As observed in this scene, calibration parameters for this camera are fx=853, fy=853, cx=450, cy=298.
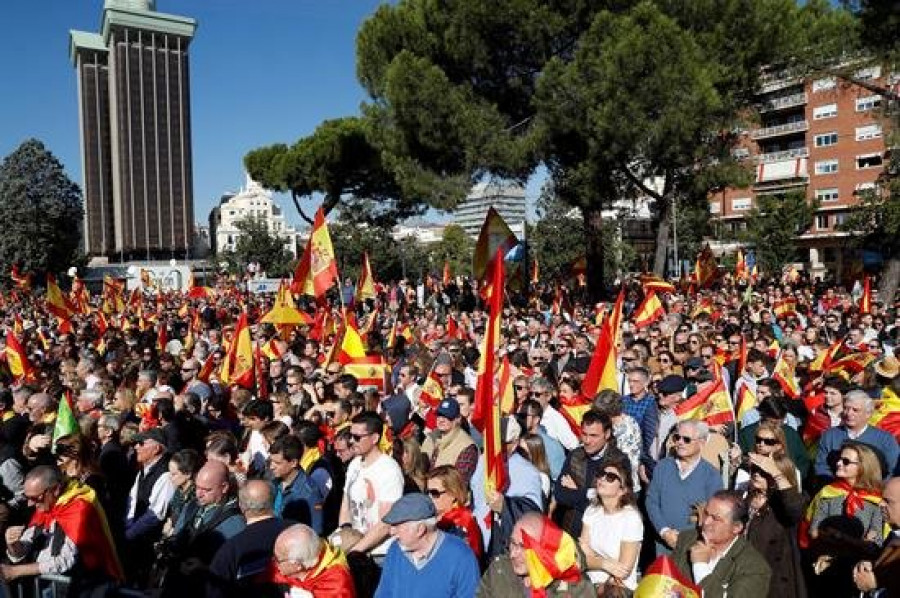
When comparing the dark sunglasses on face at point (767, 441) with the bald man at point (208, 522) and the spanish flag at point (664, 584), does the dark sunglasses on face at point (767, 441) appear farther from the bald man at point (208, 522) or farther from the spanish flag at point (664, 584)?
the bald man at point (208, 522)

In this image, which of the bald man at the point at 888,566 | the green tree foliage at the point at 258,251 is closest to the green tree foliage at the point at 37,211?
the green tree foliage at the point at 258,251

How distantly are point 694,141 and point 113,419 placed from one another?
702 inches

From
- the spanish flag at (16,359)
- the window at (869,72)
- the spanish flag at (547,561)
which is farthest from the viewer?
the window at (869,72)

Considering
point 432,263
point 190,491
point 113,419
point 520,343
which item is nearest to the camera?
point 190,491

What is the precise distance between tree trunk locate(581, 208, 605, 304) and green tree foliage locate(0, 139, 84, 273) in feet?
117

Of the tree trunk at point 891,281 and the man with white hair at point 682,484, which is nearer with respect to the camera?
the man with white hair at point 682,484

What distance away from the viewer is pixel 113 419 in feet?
22.4

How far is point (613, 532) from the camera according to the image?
422 cm

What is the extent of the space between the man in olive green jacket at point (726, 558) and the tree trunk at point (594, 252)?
20.1 meters

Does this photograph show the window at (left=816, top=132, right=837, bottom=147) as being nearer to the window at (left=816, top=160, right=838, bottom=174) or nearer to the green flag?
the window at (left=816, top=160, right=838, bottom=174)

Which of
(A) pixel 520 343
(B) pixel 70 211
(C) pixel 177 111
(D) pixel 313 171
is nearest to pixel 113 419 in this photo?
(A) pixel 520 343

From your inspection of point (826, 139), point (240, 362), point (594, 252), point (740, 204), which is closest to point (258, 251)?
point (594, 252)

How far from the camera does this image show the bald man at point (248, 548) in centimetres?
380

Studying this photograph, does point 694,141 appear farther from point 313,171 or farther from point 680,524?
point 313,171
